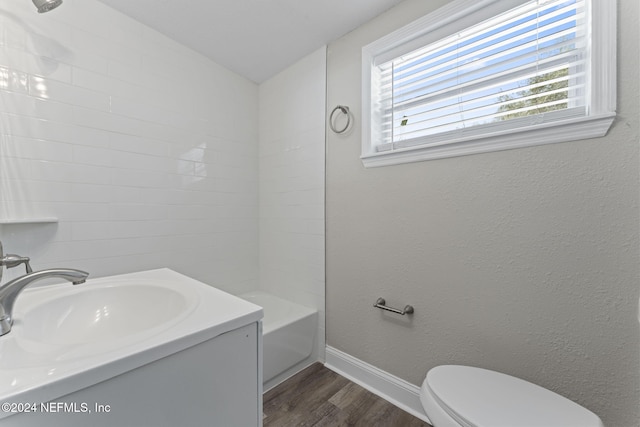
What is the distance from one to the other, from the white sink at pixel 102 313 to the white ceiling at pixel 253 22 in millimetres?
1559

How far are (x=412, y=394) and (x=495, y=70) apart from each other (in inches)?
66.1

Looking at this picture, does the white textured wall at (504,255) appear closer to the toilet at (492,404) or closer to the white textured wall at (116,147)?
the toilet at (492,404)

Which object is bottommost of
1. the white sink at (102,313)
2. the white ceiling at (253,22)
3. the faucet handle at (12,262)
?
the white sink at (102,313)

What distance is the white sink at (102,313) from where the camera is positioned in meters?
0.95

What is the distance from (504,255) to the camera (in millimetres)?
1169

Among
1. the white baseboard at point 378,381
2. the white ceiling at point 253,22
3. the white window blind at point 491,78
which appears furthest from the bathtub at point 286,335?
the white ceiling at point 253,22

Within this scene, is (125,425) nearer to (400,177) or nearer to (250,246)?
(400,177)

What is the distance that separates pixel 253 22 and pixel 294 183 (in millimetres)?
1054

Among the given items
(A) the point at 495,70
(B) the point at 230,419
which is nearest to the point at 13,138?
(B) the point at 230,419

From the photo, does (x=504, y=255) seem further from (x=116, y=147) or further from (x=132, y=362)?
(x=116, y=147)

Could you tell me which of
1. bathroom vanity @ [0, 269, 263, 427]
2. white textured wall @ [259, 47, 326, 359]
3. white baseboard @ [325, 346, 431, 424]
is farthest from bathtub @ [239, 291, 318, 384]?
bathroom vanity @ [0, 269, 263, 427]

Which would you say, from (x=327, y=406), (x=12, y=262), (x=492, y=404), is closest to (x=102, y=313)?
(x=12, y=262)

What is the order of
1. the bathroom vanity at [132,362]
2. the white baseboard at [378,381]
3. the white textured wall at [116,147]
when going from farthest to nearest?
Answer: the white baseboard at [378,381] → the white textured wall at [116,147] → the bathroom vanity at [132,362]

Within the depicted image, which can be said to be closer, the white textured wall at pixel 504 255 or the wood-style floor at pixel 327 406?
the white textured wall at pixel 504 255
